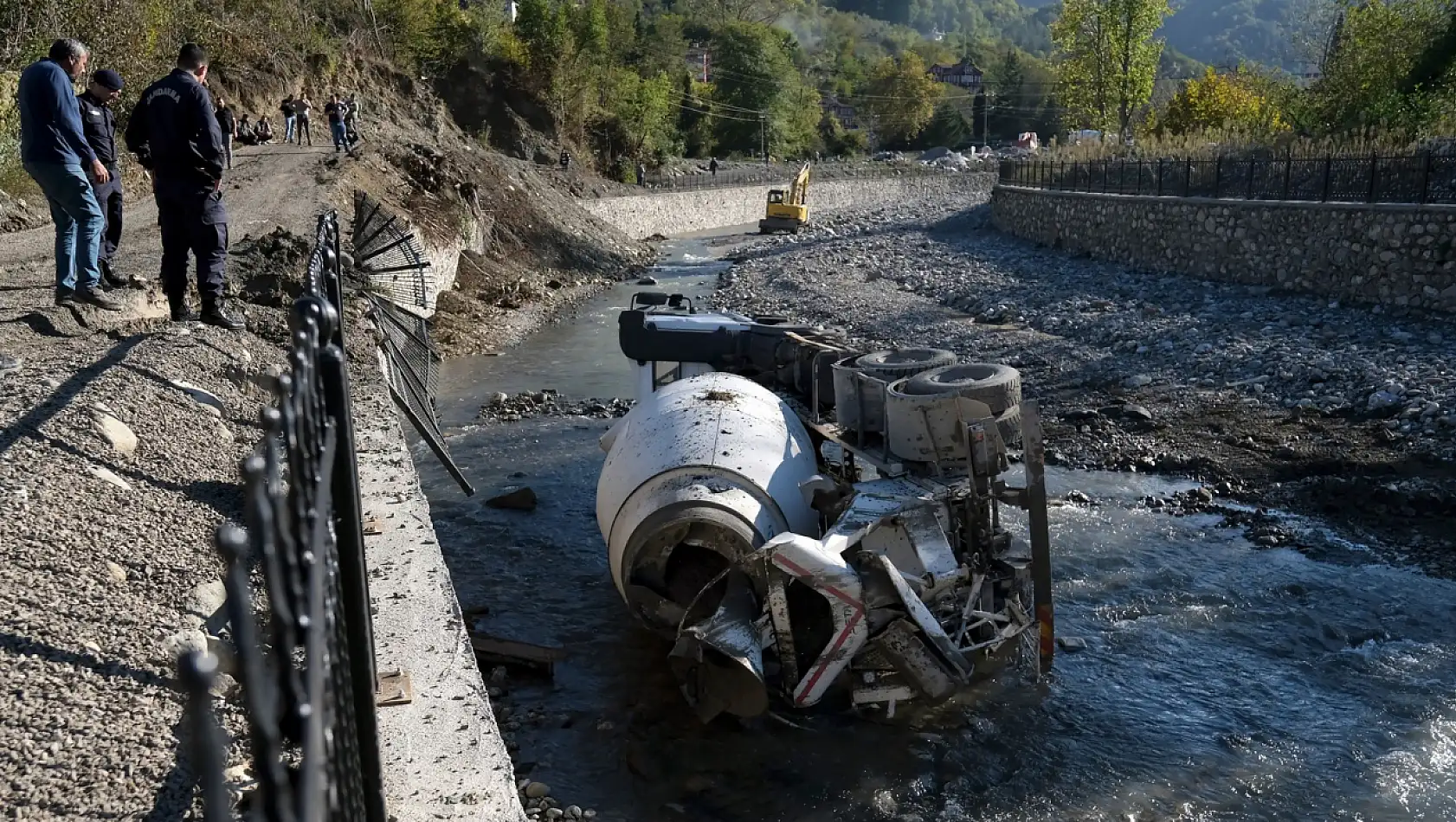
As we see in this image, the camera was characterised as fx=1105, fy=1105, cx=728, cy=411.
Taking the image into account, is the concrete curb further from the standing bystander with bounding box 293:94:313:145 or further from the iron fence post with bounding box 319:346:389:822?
the standing bystander with bounding box 293:94:313:145

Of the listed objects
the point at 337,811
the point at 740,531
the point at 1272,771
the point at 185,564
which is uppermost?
the point at 337,811

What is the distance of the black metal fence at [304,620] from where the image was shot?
113 centimetres

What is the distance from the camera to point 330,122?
30.3 metres

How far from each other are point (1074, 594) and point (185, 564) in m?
6.57

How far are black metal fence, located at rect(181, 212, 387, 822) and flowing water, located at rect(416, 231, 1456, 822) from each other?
3418 millimetres

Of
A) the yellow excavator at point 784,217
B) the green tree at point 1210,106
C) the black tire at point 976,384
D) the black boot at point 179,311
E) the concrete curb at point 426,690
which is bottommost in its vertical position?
the yellow excavator at point 784,217

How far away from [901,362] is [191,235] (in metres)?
5.28

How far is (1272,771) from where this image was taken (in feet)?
21.0

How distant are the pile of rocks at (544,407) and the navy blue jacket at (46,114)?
26.5ft

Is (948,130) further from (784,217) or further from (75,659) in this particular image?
(75,659)

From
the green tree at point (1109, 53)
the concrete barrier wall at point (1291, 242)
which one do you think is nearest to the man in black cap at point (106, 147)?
the concrete barrier wall at point (1291, 242)

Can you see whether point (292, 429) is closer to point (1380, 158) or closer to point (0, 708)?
point (0, 708)

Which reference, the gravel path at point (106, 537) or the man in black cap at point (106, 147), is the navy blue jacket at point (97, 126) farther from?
the gravel path at point (106, 537)

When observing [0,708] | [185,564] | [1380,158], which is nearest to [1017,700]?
[185,564]
